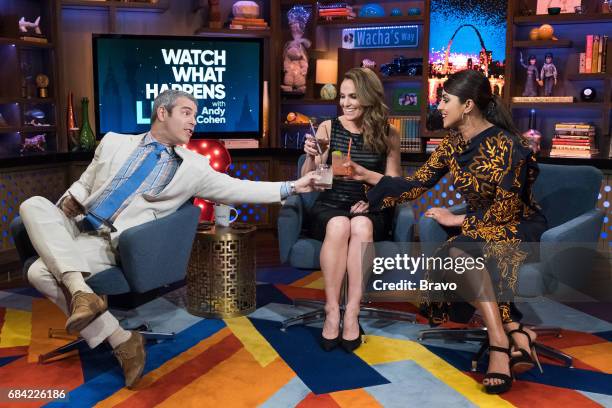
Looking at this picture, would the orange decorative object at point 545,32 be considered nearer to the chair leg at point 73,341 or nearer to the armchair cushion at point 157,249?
the armchair cushion at point 157,249

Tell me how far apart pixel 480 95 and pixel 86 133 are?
314 cm

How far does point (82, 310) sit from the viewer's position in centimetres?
252

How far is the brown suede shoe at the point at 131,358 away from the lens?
2.65 metres

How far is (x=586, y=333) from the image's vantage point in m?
3.37

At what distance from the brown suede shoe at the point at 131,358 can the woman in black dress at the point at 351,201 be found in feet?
2.72

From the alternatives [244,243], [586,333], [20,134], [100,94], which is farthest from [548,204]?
[20,134]

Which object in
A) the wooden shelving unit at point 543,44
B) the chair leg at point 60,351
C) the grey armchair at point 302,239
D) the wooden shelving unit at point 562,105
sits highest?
the wooden shelving unit at point 543,44

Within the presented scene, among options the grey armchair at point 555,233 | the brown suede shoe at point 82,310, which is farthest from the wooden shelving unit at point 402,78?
the brown suede shoe at point 82,310

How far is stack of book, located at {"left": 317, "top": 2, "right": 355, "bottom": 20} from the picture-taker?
18.3 ft

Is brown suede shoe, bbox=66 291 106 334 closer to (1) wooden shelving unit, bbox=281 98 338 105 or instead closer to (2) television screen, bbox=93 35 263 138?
(2) television screen, bbox=93 35 263 138

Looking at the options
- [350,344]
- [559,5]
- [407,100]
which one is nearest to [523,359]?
[350,344]

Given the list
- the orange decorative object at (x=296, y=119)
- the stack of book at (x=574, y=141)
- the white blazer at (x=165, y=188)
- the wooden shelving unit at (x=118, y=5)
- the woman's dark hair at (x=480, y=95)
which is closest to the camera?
the woman's dark hair at (x=480, y=95)

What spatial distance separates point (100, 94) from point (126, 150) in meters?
2.12

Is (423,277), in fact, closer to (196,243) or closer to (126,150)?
(196,243)
